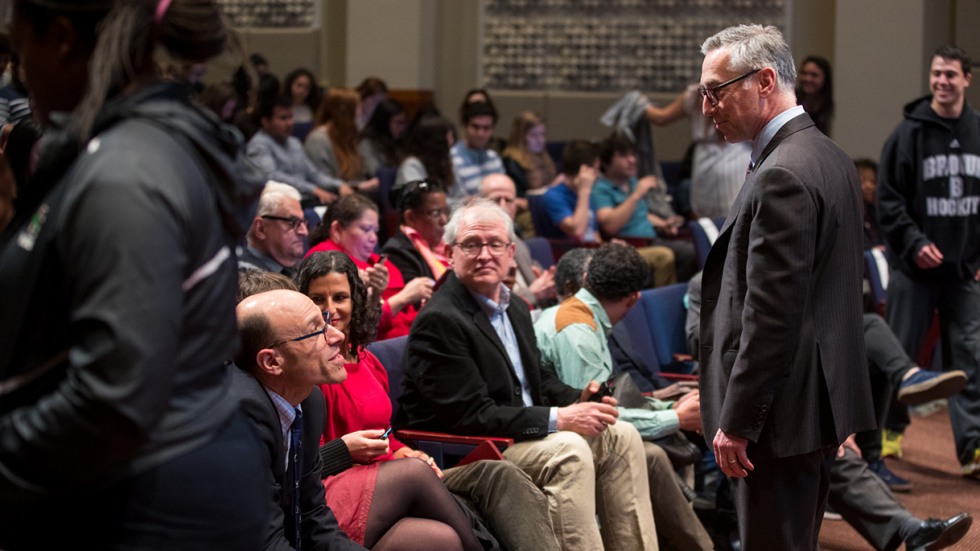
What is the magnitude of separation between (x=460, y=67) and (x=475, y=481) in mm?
6567

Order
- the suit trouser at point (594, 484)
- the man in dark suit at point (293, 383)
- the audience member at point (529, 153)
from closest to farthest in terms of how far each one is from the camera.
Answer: the man in dark suit at point (293, 383)
the suit trouser at point (594, 484)
the audience member at point (529, 153)

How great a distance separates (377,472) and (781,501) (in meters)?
0.96

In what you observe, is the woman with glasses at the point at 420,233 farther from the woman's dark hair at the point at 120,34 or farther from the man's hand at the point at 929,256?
the woman's dark hair at the point at 120,34

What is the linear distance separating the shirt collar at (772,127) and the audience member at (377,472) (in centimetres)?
109

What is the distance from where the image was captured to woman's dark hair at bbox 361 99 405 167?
738 cm

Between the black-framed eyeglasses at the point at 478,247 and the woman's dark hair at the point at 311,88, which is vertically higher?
the woman's dark hair at the point at 311,88

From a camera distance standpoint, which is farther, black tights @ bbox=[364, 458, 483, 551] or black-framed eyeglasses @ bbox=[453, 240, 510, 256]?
black-framed eyeglasses @ bbox=[453, 240, 510, 256]

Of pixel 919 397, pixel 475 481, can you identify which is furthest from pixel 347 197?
pixel 919 397

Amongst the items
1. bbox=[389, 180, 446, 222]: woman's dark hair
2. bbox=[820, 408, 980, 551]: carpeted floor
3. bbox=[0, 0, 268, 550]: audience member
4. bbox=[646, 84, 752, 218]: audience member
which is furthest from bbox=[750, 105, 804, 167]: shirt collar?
bbox=[646, 84, 752, 218]: audience member

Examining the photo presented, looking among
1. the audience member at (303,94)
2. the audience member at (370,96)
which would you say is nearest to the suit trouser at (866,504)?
the audience member at (370,96)

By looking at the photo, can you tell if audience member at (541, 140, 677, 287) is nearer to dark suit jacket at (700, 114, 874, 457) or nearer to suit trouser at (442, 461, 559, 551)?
suit trouser at (442, 461, 559, 551)

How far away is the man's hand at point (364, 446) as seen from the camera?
277 cm

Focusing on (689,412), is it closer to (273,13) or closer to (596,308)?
(596,308)

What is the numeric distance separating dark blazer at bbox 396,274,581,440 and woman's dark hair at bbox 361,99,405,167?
4.10m
